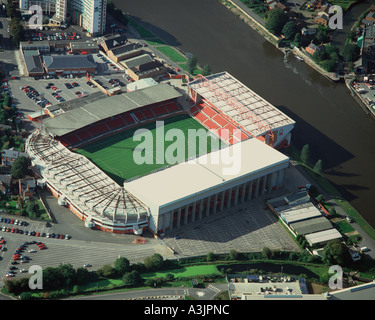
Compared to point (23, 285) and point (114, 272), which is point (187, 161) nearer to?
point (114, 272)

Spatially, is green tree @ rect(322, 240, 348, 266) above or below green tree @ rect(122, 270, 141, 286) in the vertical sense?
above

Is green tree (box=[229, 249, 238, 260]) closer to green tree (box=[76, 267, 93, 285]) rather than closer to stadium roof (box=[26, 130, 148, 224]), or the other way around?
stadium roof (box=[26, 130, 148, 224])

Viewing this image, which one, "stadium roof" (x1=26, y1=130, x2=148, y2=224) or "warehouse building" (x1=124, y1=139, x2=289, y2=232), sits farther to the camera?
"warehouse building" (x1=124, y1=139, x2=289, y2=232)

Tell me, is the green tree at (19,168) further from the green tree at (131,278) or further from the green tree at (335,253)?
the green tree at (335,253)

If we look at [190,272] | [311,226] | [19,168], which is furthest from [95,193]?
[311,226]

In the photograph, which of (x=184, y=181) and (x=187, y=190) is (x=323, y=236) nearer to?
(x=187, y=190)

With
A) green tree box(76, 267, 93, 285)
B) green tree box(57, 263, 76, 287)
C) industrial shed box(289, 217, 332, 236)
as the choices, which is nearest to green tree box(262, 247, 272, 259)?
industrial shed box(289, 217, 332, 236)

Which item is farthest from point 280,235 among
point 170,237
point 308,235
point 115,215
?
point 115,215
